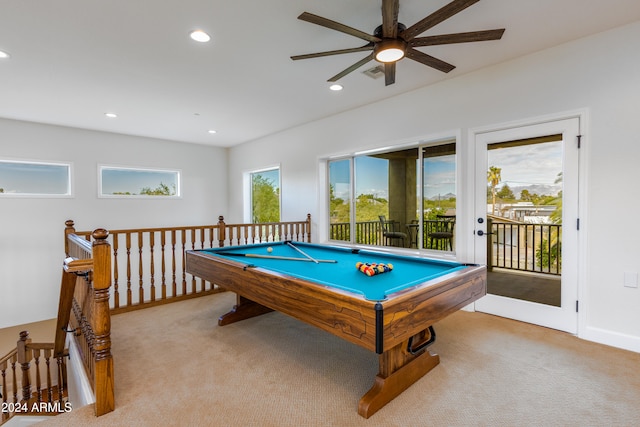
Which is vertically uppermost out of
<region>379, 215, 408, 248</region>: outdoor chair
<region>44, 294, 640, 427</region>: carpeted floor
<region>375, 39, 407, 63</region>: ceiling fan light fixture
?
<region>375, 39, 407, 63</region>: ceiling fan light fixture

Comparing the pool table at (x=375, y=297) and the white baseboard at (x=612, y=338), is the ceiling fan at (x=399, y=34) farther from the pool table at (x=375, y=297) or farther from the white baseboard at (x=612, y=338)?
the white baseboard at (x=612, y=338)

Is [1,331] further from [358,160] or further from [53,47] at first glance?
[358,160]

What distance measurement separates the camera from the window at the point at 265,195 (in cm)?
635

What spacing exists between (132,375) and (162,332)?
77 cm

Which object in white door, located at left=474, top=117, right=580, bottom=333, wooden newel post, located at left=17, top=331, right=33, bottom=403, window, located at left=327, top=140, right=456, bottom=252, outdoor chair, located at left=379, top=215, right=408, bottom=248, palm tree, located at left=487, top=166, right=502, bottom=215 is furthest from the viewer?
outdoor chair, located at left=379, top=215, right=408, bottom=248

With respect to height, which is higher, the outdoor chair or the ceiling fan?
the ceiling fan

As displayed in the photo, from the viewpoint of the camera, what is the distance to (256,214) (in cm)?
686

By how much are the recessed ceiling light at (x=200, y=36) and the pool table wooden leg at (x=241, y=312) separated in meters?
2.40

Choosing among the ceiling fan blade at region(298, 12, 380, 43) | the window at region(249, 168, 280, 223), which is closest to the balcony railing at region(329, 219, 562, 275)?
the ceiling fan blade at region(298, 12, 380, 43)

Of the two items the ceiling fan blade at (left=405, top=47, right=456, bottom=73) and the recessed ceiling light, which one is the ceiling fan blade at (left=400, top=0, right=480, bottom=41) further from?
the recessed ceiling light

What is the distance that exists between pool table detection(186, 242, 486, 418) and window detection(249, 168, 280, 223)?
3.58 m

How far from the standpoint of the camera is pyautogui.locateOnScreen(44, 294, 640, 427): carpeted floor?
1728 mm

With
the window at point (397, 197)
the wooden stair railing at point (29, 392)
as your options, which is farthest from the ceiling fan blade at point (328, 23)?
the wooden stair railing at point (29, 392)

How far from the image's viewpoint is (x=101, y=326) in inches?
69.2
